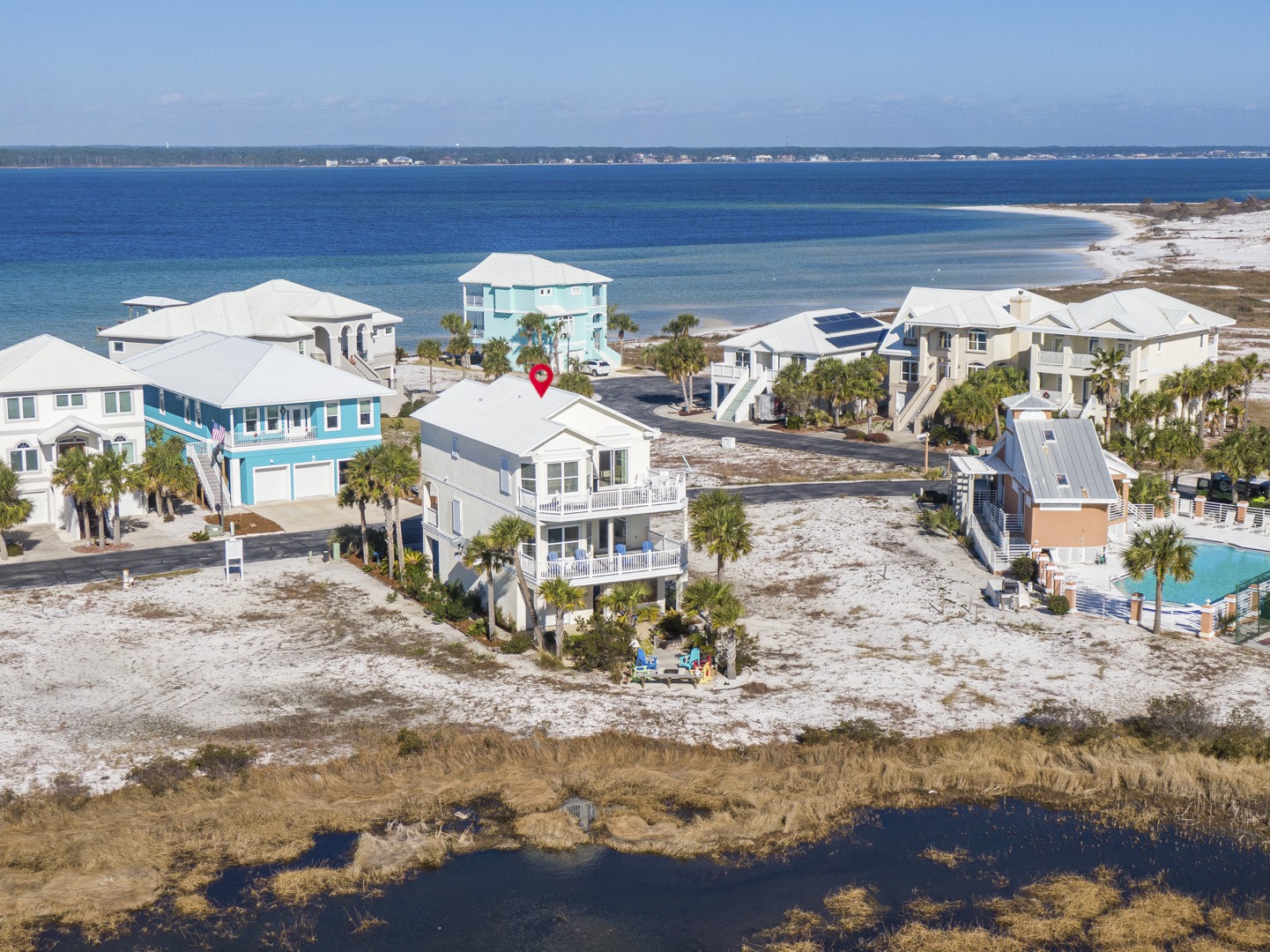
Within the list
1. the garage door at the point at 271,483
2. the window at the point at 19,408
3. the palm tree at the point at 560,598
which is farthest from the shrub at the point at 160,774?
the garage door at the point at 271,483

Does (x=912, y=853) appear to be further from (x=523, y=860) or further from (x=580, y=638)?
(x=580, y=638)

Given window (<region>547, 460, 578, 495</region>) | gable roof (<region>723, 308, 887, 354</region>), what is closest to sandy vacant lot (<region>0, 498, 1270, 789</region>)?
window (<region>547, 460, 578, 495</region>)

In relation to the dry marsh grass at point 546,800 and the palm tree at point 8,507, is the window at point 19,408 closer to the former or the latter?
the palm tree at point 8,507

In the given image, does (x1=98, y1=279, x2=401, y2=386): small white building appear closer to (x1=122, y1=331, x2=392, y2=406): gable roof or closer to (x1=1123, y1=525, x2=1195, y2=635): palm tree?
(x1=122, y1=331, x2=392, y2=406): gable roof


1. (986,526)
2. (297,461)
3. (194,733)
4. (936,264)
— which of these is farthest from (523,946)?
(936,264)

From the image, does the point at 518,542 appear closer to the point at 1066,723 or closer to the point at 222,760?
the point at 222,760

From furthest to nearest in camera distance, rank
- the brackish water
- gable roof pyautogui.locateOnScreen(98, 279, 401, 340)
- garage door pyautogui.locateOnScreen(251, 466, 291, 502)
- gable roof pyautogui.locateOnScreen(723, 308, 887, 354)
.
Result: 1. gable roof pyautogui.locateOnScreen(723, 308, 887, 354)
2. gable roof pyautogui.locateOnScreen(98, 279, 401, 340)
3. garage door pyautogui.locateOnScreen(251, 466, 291, 502)
4. the brackish water
